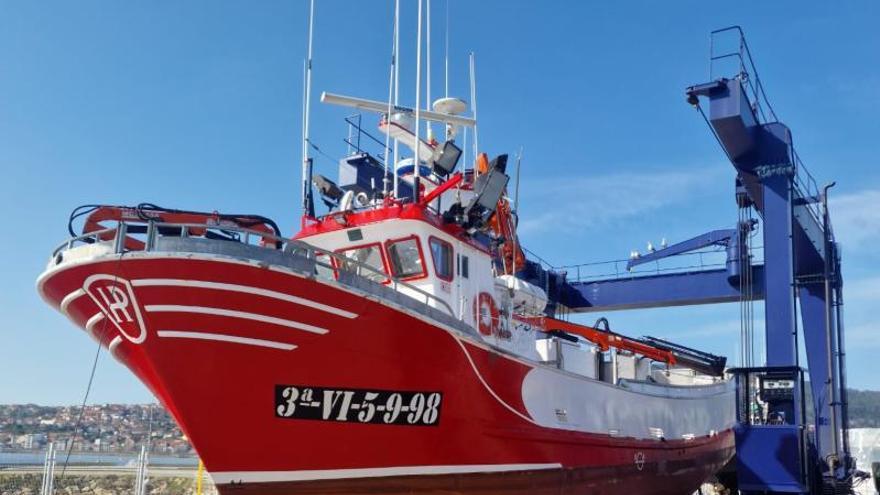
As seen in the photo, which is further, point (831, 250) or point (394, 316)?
point (831, 250)

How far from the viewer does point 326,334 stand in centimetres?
820

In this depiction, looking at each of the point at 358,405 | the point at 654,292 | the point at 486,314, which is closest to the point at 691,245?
the point at 654,292

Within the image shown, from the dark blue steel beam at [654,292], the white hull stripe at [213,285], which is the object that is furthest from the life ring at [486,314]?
the dark blue steel beam at [654,292]

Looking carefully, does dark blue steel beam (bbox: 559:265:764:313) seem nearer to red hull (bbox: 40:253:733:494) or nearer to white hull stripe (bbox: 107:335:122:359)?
red hull (bbox: 40:253:733:494)

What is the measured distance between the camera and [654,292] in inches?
894

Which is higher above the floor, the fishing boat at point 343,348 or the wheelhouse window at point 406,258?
the wheelhouse window at point 406,258

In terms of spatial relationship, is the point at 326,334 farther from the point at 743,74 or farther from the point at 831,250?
the point at 831,250

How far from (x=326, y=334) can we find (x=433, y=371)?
1.48 metres

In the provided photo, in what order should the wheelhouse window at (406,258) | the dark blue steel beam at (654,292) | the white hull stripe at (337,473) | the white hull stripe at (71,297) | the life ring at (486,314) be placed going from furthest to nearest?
the dark blue steel beam at (654,292) < the life ring at (486,314) < the wheelhouse window at (406,258) < the white hull stripe at (71,297) < the white hull stripe at (337,473)

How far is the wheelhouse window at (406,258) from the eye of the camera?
34.8 ft

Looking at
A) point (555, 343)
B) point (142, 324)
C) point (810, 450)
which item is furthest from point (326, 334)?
point (810, 450)

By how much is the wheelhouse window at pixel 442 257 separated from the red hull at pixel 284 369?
55.0 inches

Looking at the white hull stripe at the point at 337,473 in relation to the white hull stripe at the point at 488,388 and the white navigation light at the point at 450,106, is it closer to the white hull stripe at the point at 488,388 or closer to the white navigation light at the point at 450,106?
the white hull stripe at the point at 488,388

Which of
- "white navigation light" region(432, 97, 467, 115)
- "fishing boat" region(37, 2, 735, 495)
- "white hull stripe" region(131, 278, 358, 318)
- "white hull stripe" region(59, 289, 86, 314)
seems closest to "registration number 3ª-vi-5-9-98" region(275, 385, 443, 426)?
"fishing boat" region(37, 2, 735, 495)
